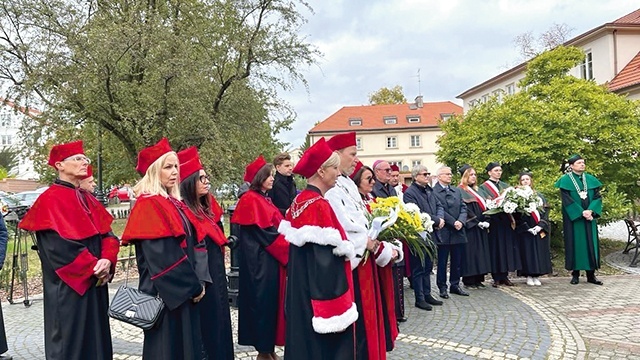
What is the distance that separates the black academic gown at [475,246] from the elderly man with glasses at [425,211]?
97 centimetres

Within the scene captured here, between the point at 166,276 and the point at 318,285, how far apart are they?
1.09 metres

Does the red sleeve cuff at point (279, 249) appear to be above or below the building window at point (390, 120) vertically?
below

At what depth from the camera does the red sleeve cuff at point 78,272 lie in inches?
157

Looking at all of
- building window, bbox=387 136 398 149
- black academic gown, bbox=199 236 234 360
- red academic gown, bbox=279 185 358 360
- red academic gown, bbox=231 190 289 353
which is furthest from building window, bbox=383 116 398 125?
red academic gown, bbox=279 185 358 360

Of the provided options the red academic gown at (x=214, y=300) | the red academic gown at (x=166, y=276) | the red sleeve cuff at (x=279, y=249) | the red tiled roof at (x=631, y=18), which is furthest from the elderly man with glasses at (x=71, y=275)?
the red tiled roof at (x=631, y=18)

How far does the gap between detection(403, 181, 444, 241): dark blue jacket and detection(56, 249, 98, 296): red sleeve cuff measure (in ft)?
15.7

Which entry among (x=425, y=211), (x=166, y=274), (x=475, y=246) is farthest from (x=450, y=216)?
(x=166, y=274)

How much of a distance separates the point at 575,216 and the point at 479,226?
1.80 m

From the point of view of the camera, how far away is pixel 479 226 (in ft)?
27.6

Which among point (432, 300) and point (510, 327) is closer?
point (510, 327)

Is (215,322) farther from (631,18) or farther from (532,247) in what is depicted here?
(631,18)

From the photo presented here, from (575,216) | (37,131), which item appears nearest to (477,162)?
(575,216)

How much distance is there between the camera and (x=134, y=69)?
14.7 m

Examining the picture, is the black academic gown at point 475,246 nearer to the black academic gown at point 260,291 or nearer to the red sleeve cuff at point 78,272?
the black academic gown at point 260,291
